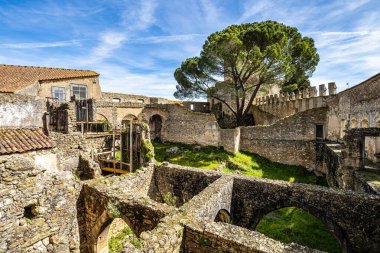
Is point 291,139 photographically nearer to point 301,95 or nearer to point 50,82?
point 301,95

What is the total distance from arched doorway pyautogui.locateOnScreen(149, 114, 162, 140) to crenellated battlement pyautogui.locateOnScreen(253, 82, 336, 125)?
1125 cm

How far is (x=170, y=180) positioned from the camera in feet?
36.0

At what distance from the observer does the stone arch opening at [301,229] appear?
8.00m

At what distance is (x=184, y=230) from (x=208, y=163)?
11.2 m

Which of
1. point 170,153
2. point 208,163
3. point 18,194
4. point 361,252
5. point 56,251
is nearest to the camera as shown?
point 18,194

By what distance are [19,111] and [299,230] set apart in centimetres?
1360

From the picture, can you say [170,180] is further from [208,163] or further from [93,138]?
[93,138]

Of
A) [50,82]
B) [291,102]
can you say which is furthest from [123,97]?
[291,102]

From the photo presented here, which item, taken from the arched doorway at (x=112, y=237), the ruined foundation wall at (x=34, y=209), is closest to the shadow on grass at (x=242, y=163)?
the arched doorway at (x=112, y=237)

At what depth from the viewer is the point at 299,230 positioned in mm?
9984

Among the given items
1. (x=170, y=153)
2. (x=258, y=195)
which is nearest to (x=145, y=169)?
(x=258, y=195)

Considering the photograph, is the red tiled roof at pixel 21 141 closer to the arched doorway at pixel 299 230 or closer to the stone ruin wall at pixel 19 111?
the stone ruin wall at pixel 19 111

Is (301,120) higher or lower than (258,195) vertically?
higher

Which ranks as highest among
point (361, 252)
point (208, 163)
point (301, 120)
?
point (301, 120)
